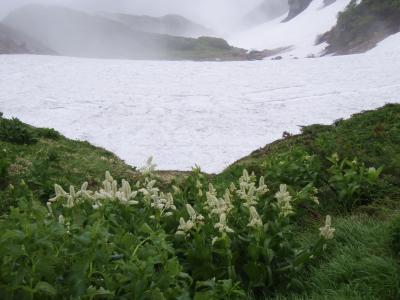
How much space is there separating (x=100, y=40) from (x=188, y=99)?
371 ft

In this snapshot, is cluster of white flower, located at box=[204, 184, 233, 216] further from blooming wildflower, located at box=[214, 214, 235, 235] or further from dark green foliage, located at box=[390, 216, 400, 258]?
dark green foliage, located at box=[390, 216, 400, 258]

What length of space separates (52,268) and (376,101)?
21.9m

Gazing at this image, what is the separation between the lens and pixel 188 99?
988 inches

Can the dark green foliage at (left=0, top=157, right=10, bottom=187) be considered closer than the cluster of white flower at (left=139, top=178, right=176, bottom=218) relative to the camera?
No

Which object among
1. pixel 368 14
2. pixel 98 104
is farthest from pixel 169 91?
pixel 368 14

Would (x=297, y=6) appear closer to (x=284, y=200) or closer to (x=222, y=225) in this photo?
(x=284, y=200)

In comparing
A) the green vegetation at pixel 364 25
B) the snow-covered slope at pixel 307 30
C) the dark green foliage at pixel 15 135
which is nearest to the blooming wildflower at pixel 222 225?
the dark green foliage at pixel 15 135

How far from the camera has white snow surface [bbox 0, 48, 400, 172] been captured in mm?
18297

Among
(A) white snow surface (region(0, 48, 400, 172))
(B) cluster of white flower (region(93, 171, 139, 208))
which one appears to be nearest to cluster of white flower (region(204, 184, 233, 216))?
(B) cluster of white flower (region(93, 171, 139, 208))

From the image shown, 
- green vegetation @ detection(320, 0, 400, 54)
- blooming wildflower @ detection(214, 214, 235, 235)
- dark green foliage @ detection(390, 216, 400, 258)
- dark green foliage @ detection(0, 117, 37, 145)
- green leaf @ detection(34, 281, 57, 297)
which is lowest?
dark green foliage @ detection(0, 117, 37, 145)

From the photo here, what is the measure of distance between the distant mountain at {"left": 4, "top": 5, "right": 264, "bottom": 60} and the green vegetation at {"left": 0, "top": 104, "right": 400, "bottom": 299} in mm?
99363

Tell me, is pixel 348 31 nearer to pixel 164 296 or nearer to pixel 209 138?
pixel 209 138

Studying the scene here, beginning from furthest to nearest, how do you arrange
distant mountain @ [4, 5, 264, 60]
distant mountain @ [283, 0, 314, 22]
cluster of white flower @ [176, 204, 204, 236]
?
distant mountain @ [283, 0, 314, 22] → distant mountain @ [4, 5, 264, 60] → cluster of white flower @ [176, 204, 204, 236]

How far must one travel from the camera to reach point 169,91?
2673 cm
